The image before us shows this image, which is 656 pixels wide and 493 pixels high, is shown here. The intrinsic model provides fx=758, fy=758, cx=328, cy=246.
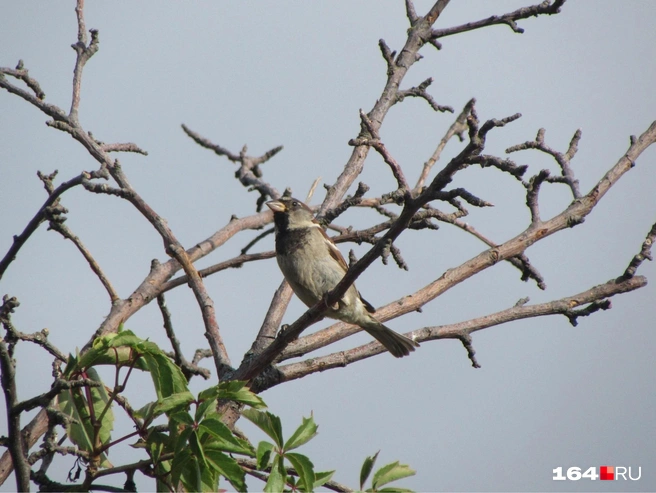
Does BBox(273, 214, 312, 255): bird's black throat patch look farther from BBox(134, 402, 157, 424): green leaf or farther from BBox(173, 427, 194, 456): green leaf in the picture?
BBox(173, 427, 194, 456): green leaf

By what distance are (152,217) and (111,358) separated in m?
1.24

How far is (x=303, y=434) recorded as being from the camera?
2537 millimetres

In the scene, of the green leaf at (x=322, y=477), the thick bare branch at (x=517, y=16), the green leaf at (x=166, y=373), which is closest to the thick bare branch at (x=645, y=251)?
the thick bare branch at (x=517, y=16)

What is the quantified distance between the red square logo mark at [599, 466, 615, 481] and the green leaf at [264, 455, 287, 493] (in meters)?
3.61

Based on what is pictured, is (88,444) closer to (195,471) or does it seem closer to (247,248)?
(195,471)

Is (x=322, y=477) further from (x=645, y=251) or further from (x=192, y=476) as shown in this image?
(x=645, y=251)

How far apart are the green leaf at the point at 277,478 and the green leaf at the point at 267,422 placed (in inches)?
2.7

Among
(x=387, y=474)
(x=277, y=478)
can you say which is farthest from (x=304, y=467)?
(x=387, y=474)

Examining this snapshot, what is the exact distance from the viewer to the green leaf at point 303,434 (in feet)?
8.30

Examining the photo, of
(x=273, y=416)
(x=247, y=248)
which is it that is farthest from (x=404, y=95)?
(x=273, y=416)

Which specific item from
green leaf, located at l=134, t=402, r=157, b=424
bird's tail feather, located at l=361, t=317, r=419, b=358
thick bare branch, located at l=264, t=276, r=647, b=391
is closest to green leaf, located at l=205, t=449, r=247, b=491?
green leaf, located at l=134, t=402, r=157, b=424

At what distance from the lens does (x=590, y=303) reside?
4.04 m

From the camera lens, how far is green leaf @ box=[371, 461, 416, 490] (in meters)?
2.69

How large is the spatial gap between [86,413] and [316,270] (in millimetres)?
2593
